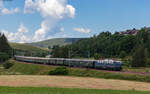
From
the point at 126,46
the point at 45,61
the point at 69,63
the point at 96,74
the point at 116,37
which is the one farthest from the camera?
the point at 116,37

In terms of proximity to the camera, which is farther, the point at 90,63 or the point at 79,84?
the point at 90,63

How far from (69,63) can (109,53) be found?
78338mm

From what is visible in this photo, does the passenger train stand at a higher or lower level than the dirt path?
higher

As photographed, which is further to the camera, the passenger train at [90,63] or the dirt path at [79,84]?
the passenger train at [90,63]

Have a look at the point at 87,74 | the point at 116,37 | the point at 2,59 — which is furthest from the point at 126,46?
the point at 87,74

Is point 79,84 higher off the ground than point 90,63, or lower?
lower

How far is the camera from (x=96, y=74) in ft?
189

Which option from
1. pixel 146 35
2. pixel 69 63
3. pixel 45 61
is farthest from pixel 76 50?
pixel 69 63

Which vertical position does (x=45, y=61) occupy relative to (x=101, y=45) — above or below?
below

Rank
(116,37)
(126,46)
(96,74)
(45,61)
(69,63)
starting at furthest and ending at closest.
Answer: (116,37)
(126,46)
(45,61)
(69,63)
(96,74)

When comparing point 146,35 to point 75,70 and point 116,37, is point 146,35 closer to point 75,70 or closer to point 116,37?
point 116,37

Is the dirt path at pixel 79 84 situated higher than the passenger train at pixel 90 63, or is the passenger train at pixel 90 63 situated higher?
the passenger train at pixel 90 63

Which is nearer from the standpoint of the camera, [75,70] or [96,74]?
[96,74]

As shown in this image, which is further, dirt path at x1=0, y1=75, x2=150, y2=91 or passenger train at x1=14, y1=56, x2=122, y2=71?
passenger train at x1=14, y1=56, x2=122, y2=71
